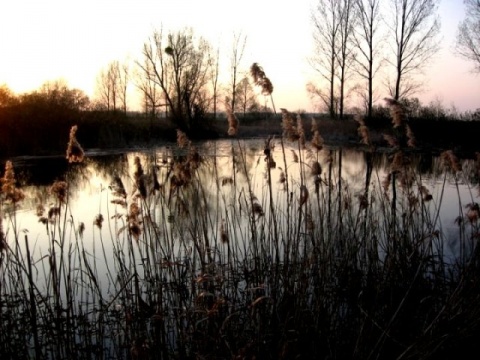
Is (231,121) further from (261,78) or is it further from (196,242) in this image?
(196,242)

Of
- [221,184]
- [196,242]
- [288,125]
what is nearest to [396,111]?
[288,125]

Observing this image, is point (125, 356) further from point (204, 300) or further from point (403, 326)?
point (403, 326)

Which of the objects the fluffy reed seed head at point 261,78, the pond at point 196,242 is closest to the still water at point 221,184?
the pond at point 196,242

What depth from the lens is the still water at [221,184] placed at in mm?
4831

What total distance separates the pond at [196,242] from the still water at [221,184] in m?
0.07

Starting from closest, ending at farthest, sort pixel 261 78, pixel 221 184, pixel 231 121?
1. pixel 261 78
2. pixel 231 121
3. pixel 221 184

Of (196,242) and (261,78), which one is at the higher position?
(261,78)

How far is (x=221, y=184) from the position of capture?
7.79 meters

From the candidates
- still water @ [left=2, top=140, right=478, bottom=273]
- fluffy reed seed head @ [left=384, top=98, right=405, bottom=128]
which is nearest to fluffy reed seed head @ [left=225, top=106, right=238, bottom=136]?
still water @ [left=2, top=140, right=478, bottom=273]

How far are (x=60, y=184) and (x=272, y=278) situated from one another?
1726 millimetres

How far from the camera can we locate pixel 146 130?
1051 inches

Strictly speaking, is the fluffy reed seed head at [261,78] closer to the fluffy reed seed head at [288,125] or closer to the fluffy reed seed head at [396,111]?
the fluffy reed seed head at [288,125]

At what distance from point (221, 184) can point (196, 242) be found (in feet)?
13.7

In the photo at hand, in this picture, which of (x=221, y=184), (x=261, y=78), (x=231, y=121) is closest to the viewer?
(x=261, y=78)
